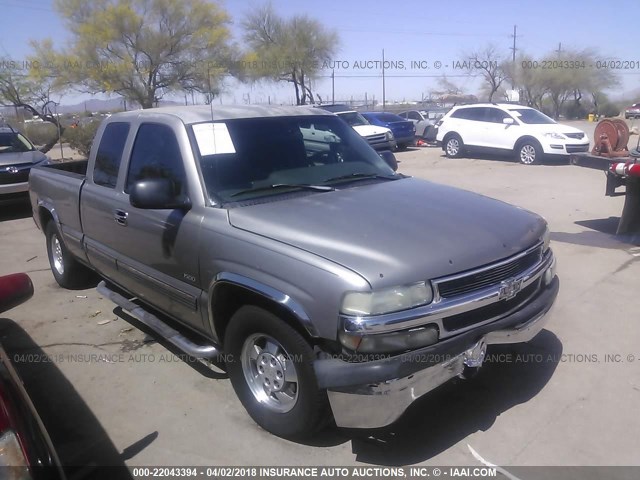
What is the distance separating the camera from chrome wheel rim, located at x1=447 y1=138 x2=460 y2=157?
1755 cm

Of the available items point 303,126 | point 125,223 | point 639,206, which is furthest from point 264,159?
point 639,206

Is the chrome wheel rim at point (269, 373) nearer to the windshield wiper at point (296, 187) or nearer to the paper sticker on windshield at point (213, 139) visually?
the windshield wiper at point (296, 187)

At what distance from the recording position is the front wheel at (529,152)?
15.2 meters

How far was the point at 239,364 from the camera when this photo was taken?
10.9ft

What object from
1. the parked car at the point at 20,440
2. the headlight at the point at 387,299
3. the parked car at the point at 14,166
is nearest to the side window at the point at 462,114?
the parked car at the point at 14,166

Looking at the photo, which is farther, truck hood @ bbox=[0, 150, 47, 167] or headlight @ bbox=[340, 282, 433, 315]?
truck hood @ bbox=[0, 150, 47, 167]

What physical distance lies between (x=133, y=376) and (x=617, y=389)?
338 cm

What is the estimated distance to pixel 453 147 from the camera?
17703 mm

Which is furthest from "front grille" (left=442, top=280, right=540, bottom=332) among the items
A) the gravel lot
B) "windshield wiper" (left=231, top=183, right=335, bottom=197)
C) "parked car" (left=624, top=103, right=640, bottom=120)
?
"parked car" (left=624, top=103, right=640, bottom=120)

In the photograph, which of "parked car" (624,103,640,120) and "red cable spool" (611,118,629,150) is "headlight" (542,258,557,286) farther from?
"parked car" (624,103,640,120)

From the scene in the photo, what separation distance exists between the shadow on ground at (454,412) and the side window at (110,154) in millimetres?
2678

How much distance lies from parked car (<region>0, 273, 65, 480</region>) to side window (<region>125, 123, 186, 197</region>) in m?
1.76

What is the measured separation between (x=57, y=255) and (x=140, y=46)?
20.5 m

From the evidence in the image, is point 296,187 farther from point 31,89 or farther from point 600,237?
point 31,89
